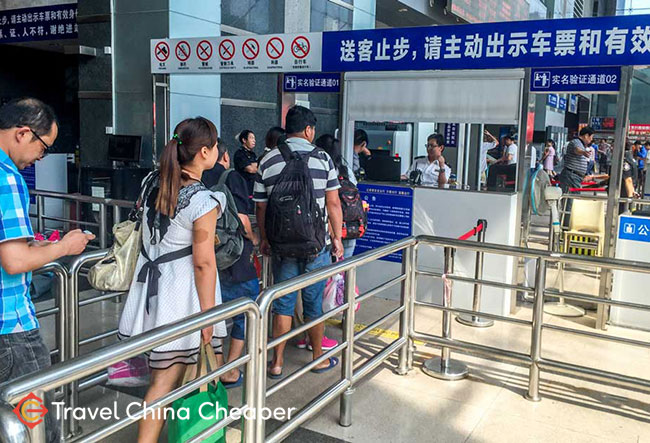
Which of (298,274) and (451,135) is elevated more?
(451,135)

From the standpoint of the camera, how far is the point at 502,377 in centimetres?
409

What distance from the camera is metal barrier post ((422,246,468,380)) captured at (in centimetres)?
398

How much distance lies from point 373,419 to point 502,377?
1.11 m

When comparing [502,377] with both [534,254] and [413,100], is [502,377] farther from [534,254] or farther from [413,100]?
[413,100]

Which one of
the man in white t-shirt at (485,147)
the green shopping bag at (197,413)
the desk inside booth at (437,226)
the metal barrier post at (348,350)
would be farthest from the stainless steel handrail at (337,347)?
the man in white t-shirt at (485,147)

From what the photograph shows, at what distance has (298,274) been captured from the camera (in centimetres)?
389

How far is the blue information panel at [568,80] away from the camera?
5.70m

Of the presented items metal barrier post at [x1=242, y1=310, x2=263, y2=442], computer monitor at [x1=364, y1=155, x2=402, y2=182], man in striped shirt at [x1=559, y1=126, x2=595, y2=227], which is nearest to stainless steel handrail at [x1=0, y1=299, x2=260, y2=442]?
metal barrier post at [x1=242, y1=310, x2=263, y2=442]

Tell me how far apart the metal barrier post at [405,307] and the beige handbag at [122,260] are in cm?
172

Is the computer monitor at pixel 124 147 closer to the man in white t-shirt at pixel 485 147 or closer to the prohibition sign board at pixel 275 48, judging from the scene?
the prohibition sign board at pixel 275 48

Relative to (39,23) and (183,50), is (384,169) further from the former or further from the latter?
(39,23)

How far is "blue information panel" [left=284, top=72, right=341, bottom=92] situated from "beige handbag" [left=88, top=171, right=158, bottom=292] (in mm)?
4114

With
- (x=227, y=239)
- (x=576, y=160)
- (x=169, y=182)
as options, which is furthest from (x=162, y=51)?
(x=576, y=160)

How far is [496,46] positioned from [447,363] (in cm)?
259
